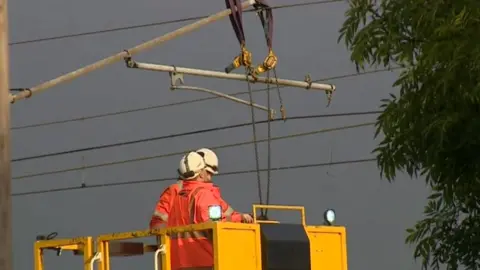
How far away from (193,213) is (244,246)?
0.63 meters

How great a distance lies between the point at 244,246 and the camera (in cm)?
904

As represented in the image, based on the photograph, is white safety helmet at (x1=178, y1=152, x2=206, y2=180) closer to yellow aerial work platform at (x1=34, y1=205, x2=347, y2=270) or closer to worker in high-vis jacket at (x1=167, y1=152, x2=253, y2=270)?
worker in high-vis jacket at (x1=167, y1=152, x2=253, y2=270)

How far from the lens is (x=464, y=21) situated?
11.4 m

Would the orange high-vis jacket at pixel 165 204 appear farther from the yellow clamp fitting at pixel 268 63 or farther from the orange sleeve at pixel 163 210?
the yellow clamp fitting at pixel 268 63

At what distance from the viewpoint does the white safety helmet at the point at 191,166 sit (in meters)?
9.62

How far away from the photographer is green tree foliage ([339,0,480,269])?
11430 millimetres

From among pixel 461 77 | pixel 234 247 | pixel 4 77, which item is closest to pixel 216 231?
pixel 234 247

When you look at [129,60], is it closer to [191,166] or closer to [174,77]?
[174,77]

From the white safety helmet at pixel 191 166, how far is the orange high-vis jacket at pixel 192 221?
58 millimetres

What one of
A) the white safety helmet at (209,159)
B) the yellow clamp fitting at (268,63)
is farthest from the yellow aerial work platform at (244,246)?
the yellow clamp fitting at (268,63)

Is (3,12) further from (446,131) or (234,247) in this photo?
(446,131)

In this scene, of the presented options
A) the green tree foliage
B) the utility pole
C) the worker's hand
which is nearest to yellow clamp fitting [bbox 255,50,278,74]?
the green tree foliage

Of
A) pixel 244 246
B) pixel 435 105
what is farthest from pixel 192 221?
pixel 435 105

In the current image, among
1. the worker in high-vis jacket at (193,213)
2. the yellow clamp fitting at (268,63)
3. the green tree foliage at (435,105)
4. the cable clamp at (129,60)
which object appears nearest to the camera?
the worker in high-vis jacket at (193,213)
